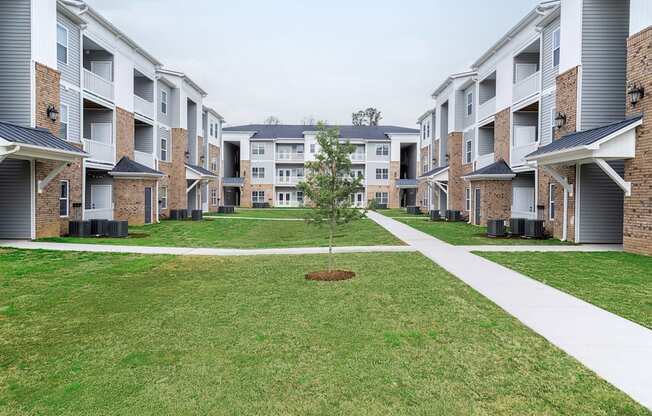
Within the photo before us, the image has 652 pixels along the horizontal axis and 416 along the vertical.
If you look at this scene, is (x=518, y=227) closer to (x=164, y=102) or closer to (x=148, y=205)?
(x=148, y=205)

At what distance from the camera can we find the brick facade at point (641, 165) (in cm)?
1358

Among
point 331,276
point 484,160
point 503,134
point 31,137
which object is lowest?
point 331,276

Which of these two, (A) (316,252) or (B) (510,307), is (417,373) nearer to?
(B) (510,307)

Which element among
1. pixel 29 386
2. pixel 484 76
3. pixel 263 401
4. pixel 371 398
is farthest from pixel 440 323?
pixel 484 76

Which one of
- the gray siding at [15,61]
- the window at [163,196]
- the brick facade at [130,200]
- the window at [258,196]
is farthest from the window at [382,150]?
the gray siding at [15,61]

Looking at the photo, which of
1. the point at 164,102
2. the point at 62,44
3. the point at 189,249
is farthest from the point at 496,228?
the point at 164,102

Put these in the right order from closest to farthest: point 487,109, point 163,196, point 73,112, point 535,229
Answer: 1. point 535,229
2. point 73,112
3. point 487,109
4. point 163,196

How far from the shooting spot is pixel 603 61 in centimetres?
1703

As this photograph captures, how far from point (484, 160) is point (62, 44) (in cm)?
2470

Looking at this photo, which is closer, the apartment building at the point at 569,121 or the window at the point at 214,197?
the apartment building at the point at 569,121

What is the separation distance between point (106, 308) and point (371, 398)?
5496mm

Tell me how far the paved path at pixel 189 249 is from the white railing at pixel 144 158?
12.7 m

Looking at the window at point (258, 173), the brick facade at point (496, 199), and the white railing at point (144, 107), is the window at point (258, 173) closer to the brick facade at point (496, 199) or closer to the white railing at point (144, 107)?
the white railing at point (144, 107)

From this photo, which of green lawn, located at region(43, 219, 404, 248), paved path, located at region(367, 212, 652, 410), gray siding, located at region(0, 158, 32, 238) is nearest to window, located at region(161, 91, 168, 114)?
green lawn, located at region(43, 219, 404, 248)
